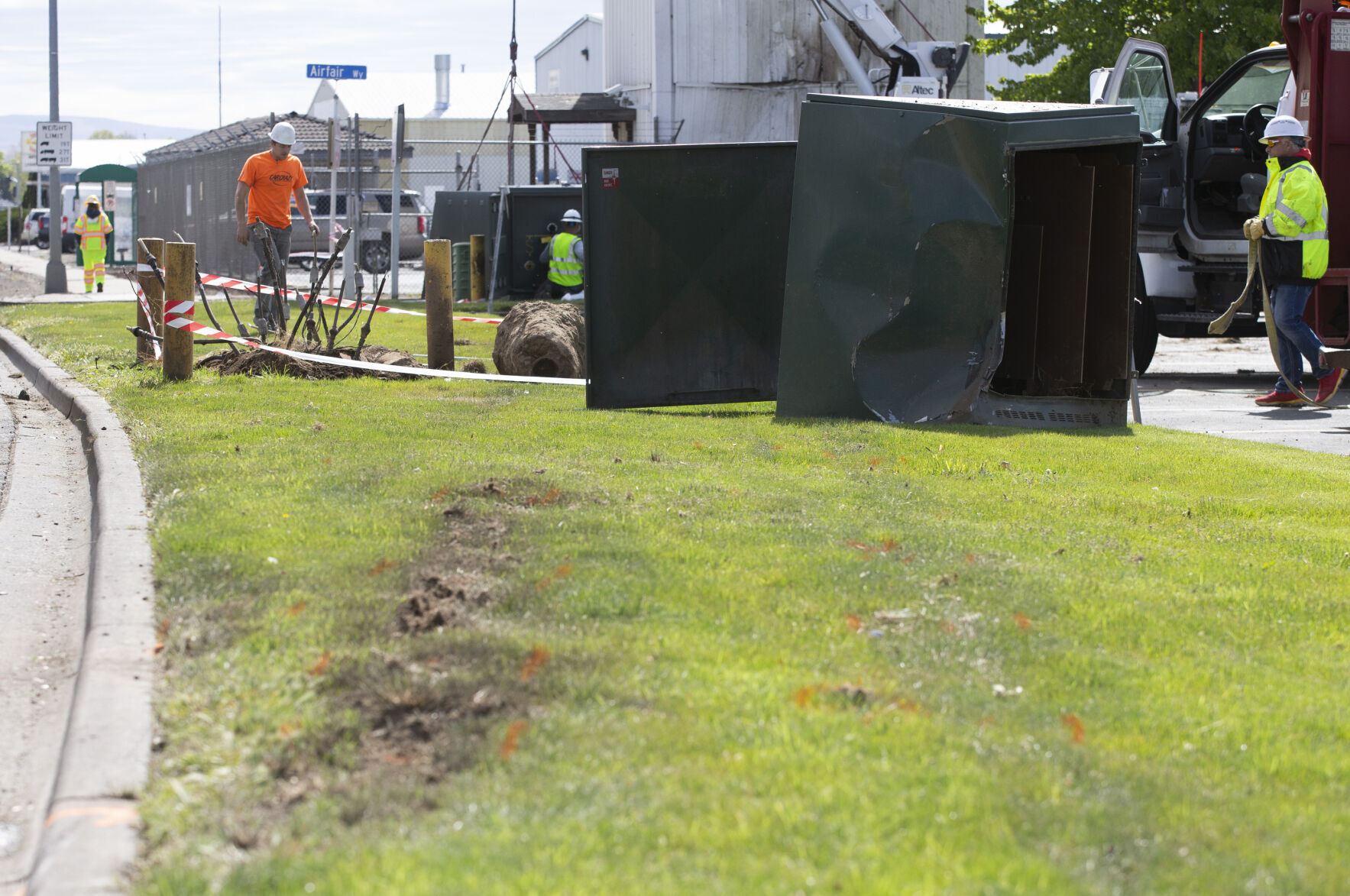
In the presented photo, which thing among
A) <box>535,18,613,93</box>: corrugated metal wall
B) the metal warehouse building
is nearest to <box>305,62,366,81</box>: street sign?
the metal warehouse building

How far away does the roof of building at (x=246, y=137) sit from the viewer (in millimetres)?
27062

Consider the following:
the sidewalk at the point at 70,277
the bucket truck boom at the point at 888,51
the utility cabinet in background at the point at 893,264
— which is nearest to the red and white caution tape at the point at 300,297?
the sidewalk at the point at 70,277

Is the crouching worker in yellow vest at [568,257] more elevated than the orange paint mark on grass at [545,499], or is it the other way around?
the crouching worker in yellow vest at [568,257]

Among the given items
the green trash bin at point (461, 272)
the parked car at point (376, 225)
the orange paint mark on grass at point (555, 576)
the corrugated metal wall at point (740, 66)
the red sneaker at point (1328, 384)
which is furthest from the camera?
the parked car at point (376, 225)

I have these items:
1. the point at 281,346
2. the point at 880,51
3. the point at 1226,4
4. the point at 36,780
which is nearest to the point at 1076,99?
the point at 1226,4

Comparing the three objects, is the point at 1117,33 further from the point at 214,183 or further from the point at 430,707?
the point at 430,707

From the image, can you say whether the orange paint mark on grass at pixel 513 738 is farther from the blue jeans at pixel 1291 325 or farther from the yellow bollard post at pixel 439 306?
the blue jeans at pixel 1291 325

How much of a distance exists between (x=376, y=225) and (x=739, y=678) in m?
30.8

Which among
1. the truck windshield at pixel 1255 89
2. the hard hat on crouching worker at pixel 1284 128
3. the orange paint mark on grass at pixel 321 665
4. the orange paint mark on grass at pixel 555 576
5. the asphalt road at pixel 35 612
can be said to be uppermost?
the truck windshield at pixel 1255 89

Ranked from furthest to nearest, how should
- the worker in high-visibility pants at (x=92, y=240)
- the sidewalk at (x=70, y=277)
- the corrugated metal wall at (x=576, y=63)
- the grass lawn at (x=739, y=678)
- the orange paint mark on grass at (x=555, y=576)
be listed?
1. the corrugated metal wall at (x=576, y=63)
2. the worker in high-visibility pants at (x=92, y=240)
3. the sidewalk at (x=70, y=277)
4. the orange paint mark on grass at (x=555, y=576)
5. the grass lawn at (x=739, y=678)

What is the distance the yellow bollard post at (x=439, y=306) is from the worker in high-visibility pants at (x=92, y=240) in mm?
15607

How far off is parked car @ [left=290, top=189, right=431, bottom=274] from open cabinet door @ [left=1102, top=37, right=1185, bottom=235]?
18.1 meters

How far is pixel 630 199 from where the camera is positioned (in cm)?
920

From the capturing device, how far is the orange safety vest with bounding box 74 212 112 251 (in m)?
25.9
